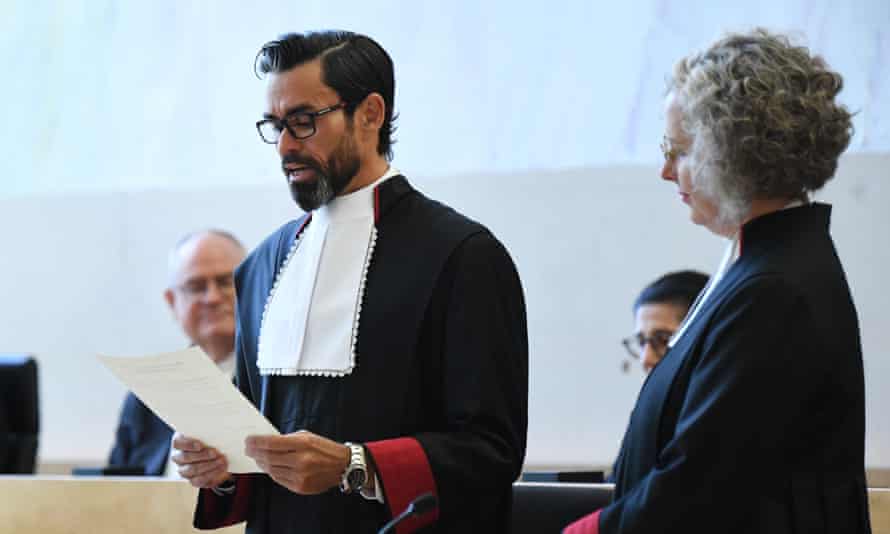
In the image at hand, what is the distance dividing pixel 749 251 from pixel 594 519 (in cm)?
50

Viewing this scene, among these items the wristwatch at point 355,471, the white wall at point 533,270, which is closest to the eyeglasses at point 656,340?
the white wall at point 533,270

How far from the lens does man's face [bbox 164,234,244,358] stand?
15.6 ft

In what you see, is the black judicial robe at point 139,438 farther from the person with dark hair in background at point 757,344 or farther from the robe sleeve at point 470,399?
the person with dark hair in background at point 757,344

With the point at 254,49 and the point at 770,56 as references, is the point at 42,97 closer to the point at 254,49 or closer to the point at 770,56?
the point at 254,49

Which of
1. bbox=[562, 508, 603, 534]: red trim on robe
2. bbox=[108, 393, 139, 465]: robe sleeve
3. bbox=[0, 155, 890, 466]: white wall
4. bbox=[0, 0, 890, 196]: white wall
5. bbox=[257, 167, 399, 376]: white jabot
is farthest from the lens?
bbox=[108, 393, 139, 465]: robe sleeve

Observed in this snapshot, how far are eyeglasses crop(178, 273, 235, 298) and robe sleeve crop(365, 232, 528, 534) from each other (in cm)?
247

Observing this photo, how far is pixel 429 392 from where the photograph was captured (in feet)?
8.04

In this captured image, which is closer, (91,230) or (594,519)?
(594,519)

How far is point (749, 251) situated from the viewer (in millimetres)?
2133

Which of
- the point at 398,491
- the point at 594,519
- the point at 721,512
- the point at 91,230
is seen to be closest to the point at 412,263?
the point at 398,491

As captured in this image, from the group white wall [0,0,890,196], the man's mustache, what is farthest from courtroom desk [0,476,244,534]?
white wall [0,0,890,196]

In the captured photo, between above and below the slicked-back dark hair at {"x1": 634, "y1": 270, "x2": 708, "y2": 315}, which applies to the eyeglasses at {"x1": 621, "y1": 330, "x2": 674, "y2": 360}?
below

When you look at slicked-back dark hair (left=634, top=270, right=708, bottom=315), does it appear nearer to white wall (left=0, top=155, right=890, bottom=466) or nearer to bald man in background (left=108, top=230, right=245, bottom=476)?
white wall (left=0, top=155, right=890, bottom=466)

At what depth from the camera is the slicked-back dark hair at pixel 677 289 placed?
411cm
